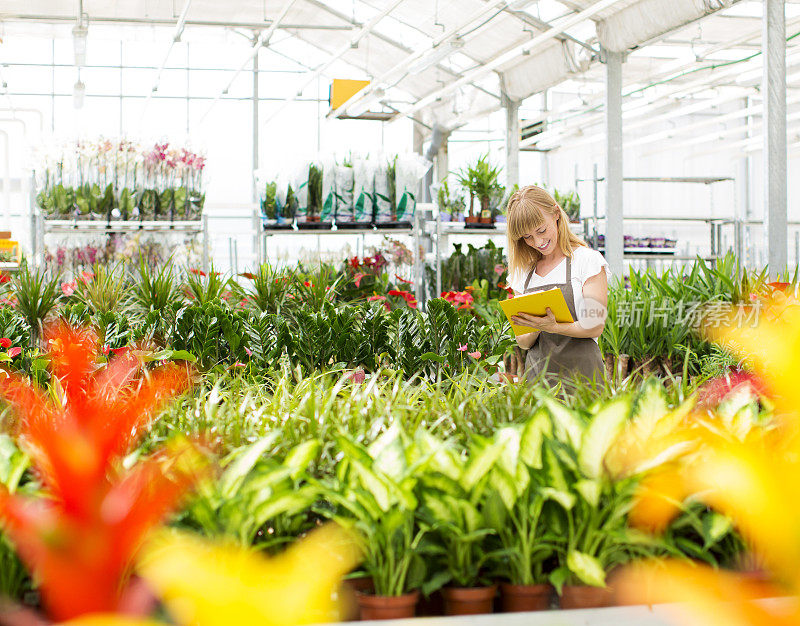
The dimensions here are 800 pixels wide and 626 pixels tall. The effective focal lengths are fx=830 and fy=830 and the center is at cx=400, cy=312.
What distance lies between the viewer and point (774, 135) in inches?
222

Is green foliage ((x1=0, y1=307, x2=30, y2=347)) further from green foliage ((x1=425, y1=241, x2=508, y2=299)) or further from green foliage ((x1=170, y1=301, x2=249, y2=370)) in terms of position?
green foliage ((x1=425, y1=241, x2=508, y2=299))

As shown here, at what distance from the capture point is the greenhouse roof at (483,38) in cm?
776

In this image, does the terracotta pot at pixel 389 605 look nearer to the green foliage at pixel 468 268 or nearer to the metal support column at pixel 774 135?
the green foliage at pixel 468 268

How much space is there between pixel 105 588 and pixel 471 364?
3316 millimetres

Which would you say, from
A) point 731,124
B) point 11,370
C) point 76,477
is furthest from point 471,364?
point 731,124

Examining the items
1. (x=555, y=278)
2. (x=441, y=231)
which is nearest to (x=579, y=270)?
(x=555, y=278)

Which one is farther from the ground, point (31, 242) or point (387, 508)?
point (31, 242)

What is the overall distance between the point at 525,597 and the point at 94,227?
462 centimetres

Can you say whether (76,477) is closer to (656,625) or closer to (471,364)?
(656,625)

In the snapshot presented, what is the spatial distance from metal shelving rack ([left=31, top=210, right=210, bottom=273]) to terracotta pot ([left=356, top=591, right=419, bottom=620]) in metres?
4.44

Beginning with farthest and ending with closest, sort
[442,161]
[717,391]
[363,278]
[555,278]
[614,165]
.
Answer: [442,161] < [614,165] < [363,278] < [555,278] < [717,391]

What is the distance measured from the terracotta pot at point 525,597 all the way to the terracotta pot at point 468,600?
0.12ft

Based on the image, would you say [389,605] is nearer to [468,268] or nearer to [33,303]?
[33,303]

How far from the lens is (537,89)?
388 inches
